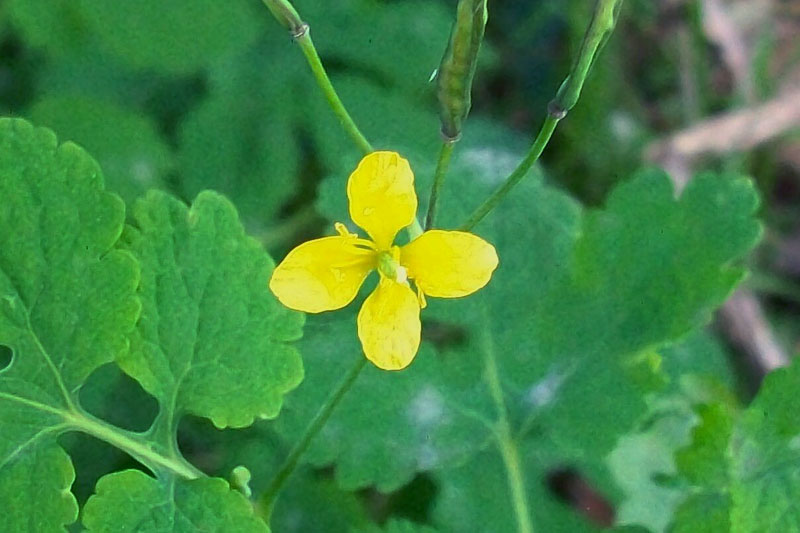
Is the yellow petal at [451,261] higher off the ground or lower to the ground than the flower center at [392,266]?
higher

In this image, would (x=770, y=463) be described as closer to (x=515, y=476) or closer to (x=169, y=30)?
(x=515, y=476)

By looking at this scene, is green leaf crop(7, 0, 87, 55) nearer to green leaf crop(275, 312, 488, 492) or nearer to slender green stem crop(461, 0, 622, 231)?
green leaf crop(275, 312, 488, 492)

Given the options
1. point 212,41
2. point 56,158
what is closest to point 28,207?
point 56,158

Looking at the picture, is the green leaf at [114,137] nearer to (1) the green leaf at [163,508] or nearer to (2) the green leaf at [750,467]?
(1) the green leaf at [163,508]


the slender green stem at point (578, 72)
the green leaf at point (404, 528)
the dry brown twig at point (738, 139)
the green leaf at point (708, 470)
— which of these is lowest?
the green leaf at point (404, 528)

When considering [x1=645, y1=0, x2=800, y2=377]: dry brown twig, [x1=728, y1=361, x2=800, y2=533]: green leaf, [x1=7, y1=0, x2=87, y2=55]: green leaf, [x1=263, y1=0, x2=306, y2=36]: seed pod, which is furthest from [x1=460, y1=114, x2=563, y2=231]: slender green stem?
[x1=645, y1=0, x2=800, y2=377]: dry brown twig

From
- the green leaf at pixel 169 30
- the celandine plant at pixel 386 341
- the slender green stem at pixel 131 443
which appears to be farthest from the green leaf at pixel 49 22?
the slender green stem at pixel 131 443
